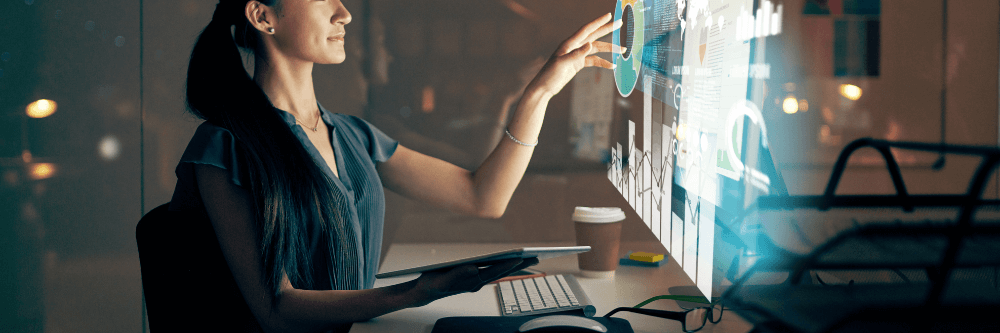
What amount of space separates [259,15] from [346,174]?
13.3 inches

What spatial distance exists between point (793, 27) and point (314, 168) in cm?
80

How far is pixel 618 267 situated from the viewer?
57.3 inches

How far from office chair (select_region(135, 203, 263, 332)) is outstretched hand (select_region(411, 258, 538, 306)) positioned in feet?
1.09

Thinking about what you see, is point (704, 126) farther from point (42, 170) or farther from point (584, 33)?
point (42, 170)

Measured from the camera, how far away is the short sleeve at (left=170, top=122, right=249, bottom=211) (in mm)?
991

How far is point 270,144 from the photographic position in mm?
1068

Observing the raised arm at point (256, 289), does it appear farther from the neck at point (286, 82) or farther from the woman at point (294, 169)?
the neck at point (286, 82)

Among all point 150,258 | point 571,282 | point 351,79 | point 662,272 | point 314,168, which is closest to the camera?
point 150,258

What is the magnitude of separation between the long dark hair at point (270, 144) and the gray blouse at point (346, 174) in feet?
0.06

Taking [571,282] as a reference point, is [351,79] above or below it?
above

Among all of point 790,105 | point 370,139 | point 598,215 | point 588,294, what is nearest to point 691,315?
point 588,294

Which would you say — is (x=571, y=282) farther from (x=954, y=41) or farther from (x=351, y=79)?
(x=351, y=79)

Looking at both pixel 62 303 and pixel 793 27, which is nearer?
pixel 793 27

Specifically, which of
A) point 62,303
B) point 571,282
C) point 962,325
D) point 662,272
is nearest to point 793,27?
point 962,325
